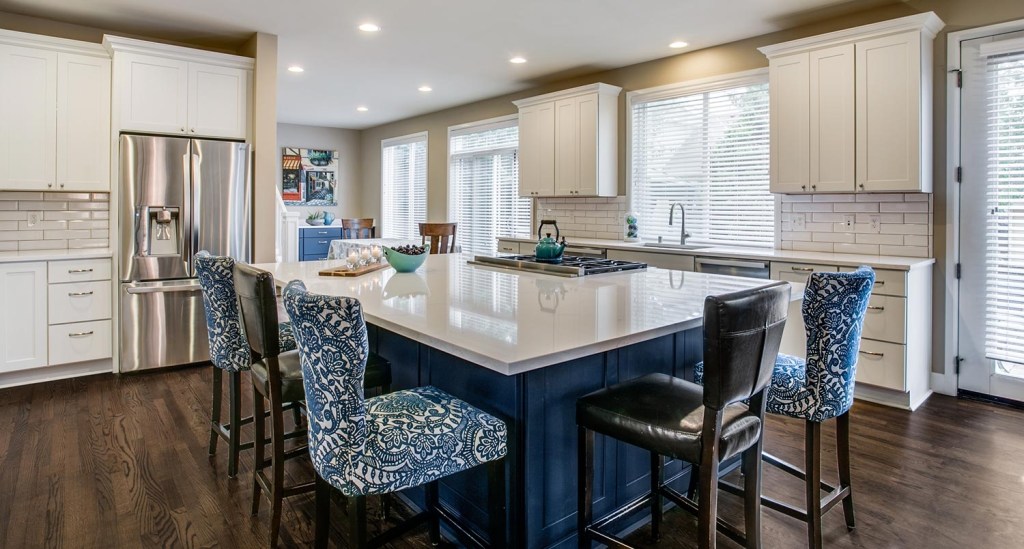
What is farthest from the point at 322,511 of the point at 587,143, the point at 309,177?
the point at 309,177

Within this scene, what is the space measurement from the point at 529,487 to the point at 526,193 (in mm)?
4880

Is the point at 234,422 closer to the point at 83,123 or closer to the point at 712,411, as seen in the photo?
the point at 712,411

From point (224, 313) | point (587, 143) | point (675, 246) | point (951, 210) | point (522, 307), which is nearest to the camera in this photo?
point (522, 307)

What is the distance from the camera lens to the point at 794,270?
393 cm

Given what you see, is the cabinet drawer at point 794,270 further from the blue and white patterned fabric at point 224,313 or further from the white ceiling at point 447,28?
the blue and white patterned fabric at point 224,313

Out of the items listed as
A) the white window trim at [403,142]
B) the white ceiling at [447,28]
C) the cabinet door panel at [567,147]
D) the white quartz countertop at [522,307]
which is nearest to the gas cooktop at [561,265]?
the white quartz countertop at [522,307]

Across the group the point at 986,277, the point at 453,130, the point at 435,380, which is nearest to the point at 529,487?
the point at 435,380

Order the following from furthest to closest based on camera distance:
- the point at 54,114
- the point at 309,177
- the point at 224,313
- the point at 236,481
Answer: the point at 309,177
the point at 54,114
the point at 236,481
the point at 224,313

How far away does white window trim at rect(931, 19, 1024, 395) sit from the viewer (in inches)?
148

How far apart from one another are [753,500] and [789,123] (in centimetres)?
338

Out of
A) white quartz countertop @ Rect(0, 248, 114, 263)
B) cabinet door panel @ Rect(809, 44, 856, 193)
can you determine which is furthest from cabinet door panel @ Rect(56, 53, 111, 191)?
cabinet door panel @ Rect(809, 44, 856, 193)

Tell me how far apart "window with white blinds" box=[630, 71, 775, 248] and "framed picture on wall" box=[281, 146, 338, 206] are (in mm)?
6007

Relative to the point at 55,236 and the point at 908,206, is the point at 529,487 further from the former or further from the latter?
the point at 55,236

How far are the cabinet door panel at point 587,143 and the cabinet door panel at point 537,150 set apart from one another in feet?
1.23
